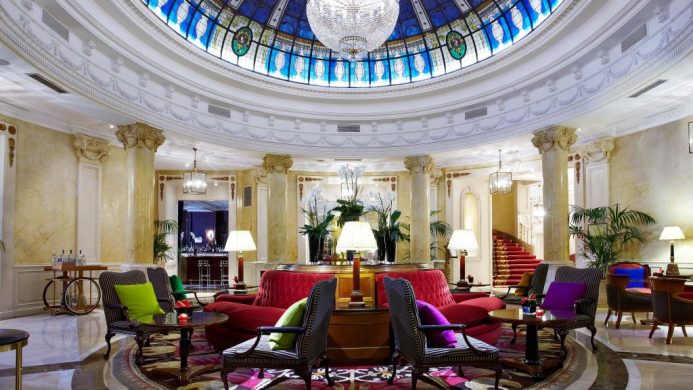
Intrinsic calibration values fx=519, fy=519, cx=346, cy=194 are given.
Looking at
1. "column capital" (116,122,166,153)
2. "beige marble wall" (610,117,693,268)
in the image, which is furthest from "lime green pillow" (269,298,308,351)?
"beige marble wall" (610,117,693,268)

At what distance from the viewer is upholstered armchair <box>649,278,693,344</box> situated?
670 centimetres

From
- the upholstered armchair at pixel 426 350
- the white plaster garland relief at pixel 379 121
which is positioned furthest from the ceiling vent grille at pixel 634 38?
the upholstered armchair at pixel 426 350

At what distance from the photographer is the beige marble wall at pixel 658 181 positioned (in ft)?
30.8

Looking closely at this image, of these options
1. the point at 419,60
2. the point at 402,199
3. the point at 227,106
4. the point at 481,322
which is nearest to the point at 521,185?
the point at 402,199

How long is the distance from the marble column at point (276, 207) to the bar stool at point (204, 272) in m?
4.74

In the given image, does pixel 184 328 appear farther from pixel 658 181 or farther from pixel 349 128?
pixel 349 128

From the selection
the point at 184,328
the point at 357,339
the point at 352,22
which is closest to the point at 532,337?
the point at 357,339

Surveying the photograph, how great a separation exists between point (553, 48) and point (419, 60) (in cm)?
452

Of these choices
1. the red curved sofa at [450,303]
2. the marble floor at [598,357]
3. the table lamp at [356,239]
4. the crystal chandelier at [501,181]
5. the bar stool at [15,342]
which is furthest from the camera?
the crystal chandelier at [501,181]

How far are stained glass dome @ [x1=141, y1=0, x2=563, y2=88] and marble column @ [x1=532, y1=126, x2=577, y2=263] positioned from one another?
255 cm

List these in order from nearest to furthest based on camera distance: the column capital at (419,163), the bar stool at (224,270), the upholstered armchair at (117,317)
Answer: the upholstered armchair at (117,317)
the column capital at (419,163)
the bar stool at (224,270)

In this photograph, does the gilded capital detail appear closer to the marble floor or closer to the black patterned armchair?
the marble floor

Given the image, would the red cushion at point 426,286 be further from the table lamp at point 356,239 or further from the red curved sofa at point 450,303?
the table lamp at point 356,239

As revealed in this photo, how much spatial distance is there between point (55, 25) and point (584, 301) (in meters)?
8.02
